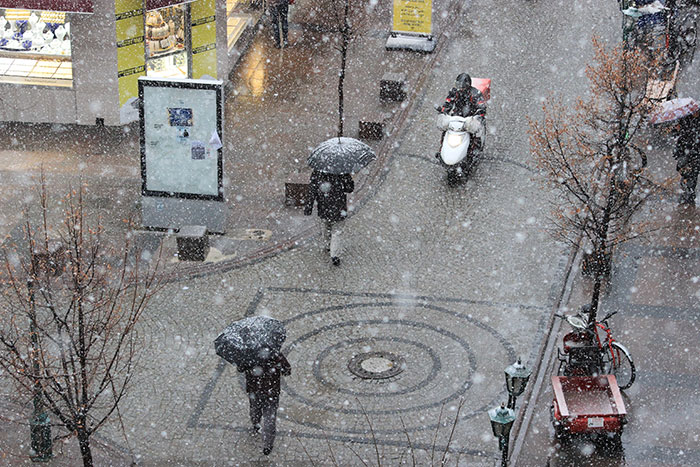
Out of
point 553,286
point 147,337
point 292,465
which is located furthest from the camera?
point 553,286

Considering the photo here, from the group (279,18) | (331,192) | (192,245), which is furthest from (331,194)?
(279,18)

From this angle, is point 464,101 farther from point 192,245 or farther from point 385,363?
point 385,363

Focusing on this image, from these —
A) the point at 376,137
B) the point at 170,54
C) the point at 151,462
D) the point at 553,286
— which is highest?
the point at 170,54

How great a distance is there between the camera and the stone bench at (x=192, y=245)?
1991cm

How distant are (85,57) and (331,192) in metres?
8.16

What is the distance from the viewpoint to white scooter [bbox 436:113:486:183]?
22.7 m

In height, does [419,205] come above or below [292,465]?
above

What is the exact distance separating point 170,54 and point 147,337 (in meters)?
10.2

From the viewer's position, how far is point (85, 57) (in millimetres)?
24609

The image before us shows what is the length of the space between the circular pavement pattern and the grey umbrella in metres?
2.20

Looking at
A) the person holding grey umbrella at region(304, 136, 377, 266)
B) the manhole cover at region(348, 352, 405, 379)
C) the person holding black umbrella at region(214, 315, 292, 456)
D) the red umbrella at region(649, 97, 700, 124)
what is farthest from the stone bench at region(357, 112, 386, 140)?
the person holding black umbrella at region(214, 315, 292, 456)

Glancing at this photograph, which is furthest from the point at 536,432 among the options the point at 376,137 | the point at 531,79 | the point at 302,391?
the point at 531,79

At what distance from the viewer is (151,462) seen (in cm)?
1486

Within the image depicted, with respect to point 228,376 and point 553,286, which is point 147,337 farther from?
point 553,286
